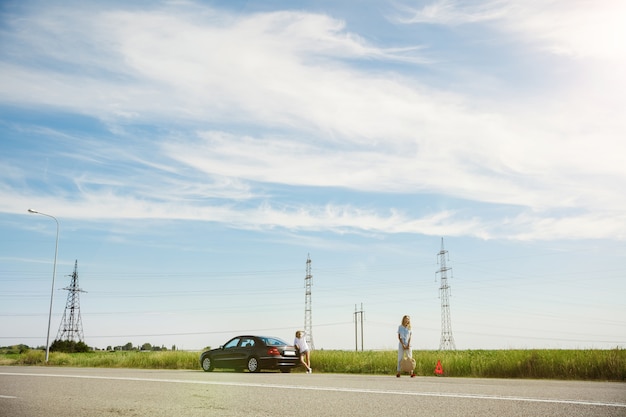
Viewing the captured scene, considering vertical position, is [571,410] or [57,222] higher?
[57,222]

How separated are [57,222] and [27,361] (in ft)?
29.5

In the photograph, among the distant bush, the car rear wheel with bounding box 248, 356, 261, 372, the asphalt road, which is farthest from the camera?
the distant bush

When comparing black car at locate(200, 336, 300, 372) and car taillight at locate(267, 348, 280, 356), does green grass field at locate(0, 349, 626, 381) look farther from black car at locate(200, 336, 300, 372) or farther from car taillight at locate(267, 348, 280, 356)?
car taillight at locate(267, 348, 280, 356)

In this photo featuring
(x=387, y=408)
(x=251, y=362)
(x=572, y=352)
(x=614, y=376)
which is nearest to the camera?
(x=387, y=408)

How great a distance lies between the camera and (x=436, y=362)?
1939cm


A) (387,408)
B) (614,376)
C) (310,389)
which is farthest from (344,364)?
(387,408)

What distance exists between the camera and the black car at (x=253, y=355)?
20.1 m

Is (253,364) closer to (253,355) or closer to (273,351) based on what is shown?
(253,355)

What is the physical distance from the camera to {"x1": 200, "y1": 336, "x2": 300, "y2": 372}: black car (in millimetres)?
20141

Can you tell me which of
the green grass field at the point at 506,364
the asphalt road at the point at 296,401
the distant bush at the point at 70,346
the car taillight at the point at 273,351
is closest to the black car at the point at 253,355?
the car taillight at the point at 273,351

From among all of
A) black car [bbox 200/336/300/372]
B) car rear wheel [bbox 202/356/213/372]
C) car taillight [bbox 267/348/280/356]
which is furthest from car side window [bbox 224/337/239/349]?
car taillight [bbox 267/348/280/356]

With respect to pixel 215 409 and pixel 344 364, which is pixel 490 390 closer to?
pixel 215 409

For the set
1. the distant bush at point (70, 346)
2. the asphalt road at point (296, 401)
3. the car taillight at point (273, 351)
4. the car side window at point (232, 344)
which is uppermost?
the car side window at point (232, 344)

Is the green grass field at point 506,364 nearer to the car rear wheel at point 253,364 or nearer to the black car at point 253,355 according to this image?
the black car at point 253,355
